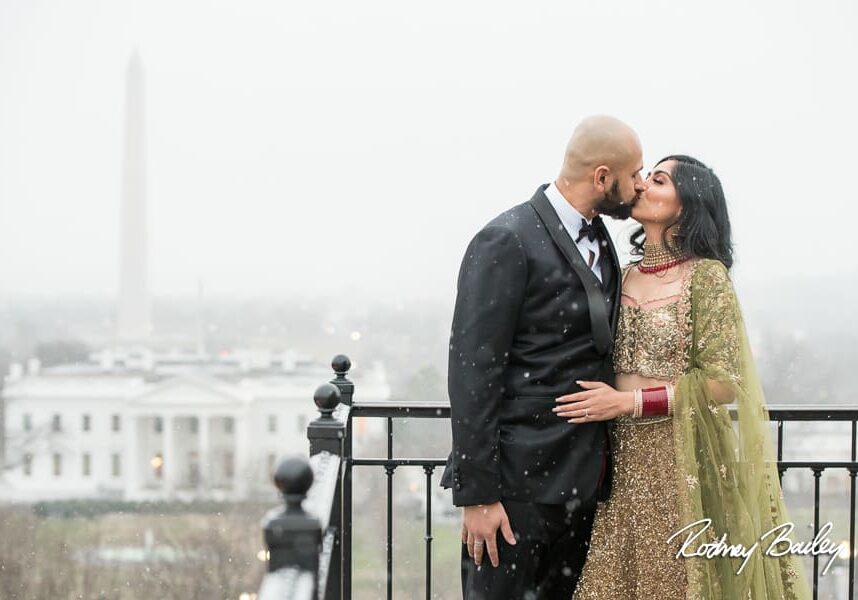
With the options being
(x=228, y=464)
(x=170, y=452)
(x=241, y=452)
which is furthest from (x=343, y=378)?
(x=170, y=452)

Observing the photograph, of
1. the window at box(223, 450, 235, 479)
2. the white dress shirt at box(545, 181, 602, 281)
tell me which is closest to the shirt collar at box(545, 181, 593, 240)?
the white dress shirt at box(545, 181, 602, 281)

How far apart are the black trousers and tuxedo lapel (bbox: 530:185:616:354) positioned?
15.2 inches

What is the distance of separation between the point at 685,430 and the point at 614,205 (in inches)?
22.3

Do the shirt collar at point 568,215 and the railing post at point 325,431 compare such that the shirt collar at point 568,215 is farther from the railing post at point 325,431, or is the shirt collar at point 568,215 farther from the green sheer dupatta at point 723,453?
the railing post at point 325,431

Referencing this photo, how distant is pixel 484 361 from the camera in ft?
6.34

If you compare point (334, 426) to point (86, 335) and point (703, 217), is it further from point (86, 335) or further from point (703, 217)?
point (86, 335)

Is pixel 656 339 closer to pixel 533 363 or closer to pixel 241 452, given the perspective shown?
pixel 533 363

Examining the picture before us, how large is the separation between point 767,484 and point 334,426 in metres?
1.12

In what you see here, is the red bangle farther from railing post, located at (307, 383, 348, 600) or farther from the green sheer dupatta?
railing post, located at (307, 383, 348, 600)

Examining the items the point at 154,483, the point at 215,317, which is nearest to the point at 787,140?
the point at 215,317

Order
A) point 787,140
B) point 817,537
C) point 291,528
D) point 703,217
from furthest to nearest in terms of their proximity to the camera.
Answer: point 787,140 → point 817,537 → point 703,217 → point 291,528

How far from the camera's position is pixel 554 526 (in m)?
2.06

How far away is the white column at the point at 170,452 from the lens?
41.8m

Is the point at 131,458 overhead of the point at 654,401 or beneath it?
beneath
